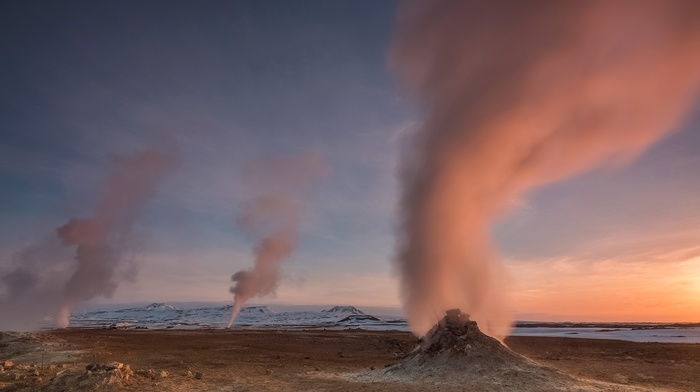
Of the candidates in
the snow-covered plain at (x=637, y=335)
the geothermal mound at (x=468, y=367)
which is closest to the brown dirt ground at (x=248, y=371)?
the geothermal mound at (x=468, y=367)

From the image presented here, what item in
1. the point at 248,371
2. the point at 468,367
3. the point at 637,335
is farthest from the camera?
the point at 637,335

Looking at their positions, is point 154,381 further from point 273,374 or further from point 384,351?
point 384,351

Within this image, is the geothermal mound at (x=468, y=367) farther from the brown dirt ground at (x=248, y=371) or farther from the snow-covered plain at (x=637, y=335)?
the snow-covered plain at (x=637, y=335)

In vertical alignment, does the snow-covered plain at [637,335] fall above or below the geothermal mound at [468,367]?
above

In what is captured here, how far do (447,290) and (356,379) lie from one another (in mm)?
15632

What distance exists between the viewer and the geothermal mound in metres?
21.0

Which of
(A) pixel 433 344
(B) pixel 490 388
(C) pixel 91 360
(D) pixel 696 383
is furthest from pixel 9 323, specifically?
(D) pixel 696 383

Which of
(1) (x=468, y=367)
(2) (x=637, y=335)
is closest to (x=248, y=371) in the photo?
(1) (x=468, y=367)

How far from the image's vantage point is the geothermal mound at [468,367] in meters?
21.0

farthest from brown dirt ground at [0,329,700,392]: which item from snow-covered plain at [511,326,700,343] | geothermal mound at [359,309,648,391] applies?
snow-covered plain at [511,326,700,343]

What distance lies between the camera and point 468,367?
23.8 m

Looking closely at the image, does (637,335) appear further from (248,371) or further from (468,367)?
(248,371)

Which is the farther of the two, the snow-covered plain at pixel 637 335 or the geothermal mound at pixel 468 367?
the snow-covered plain at pixel 637 335

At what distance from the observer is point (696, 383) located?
23.9 meters
